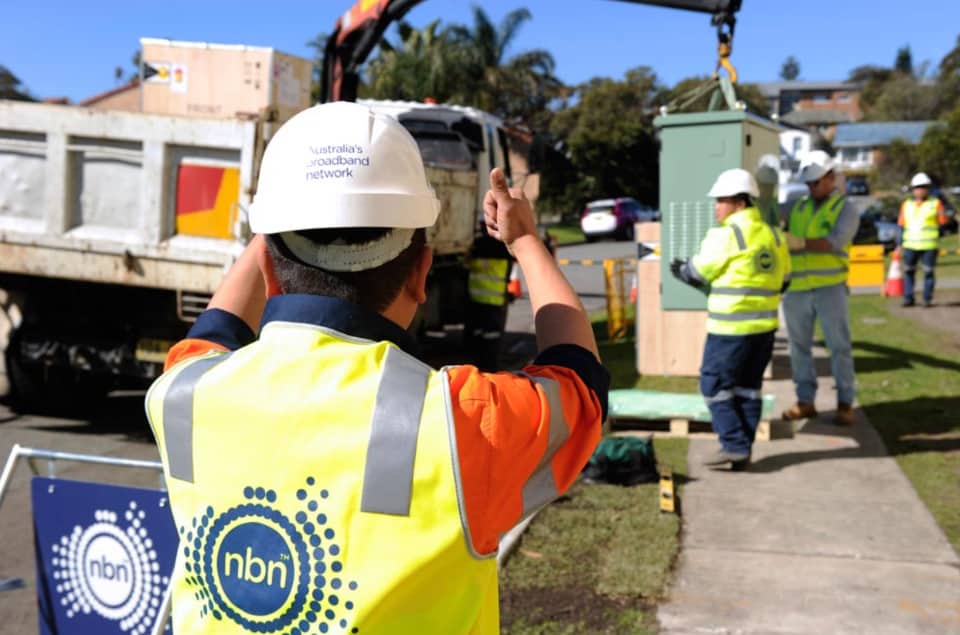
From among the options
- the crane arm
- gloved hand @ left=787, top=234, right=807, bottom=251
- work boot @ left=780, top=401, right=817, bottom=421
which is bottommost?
work boot @ left=780, top=401, right=817, bottom=421

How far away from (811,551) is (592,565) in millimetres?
1161

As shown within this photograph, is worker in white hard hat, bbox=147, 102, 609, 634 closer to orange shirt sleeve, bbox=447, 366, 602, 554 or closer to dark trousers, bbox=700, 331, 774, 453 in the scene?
orange shirt sleeve, bbox=447, 366, 602, 554

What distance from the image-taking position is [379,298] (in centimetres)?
157

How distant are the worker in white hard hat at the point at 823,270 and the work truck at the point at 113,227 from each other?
4.03 m

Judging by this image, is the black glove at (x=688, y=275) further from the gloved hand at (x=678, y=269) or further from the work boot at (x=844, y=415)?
the work boot at (x=844, y=415)

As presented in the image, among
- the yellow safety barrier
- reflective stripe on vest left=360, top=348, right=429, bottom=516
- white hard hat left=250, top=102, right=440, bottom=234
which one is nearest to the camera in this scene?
reflective stripe on vest left=360, top=348, right=429, bottom=516

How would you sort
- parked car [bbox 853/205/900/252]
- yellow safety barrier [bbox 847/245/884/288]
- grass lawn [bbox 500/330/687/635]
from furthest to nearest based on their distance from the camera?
1. parked car [bbox 853/205/900/252]
2. yellow safety barrier [bbox 847/245/884/288]
3. grass lawn [bbox 500/330/687/635]

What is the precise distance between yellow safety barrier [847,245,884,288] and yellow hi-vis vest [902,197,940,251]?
11.5 feet

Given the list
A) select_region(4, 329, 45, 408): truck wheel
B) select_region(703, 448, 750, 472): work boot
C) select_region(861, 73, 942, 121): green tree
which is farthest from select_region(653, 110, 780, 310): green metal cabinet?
select_region(861, 73, 942, 121): green tree

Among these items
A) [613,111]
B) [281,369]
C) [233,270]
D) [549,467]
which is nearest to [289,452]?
[281,369]

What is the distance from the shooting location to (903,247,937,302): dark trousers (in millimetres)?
15094

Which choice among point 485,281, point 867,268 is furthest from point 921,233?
point 485,281

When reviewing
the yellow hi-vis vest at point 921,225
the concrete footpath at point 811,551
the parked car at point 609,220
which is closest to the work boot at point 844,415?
the concrete footpath at point 811,551

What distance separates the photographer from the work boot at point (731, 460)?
21.1 ft
